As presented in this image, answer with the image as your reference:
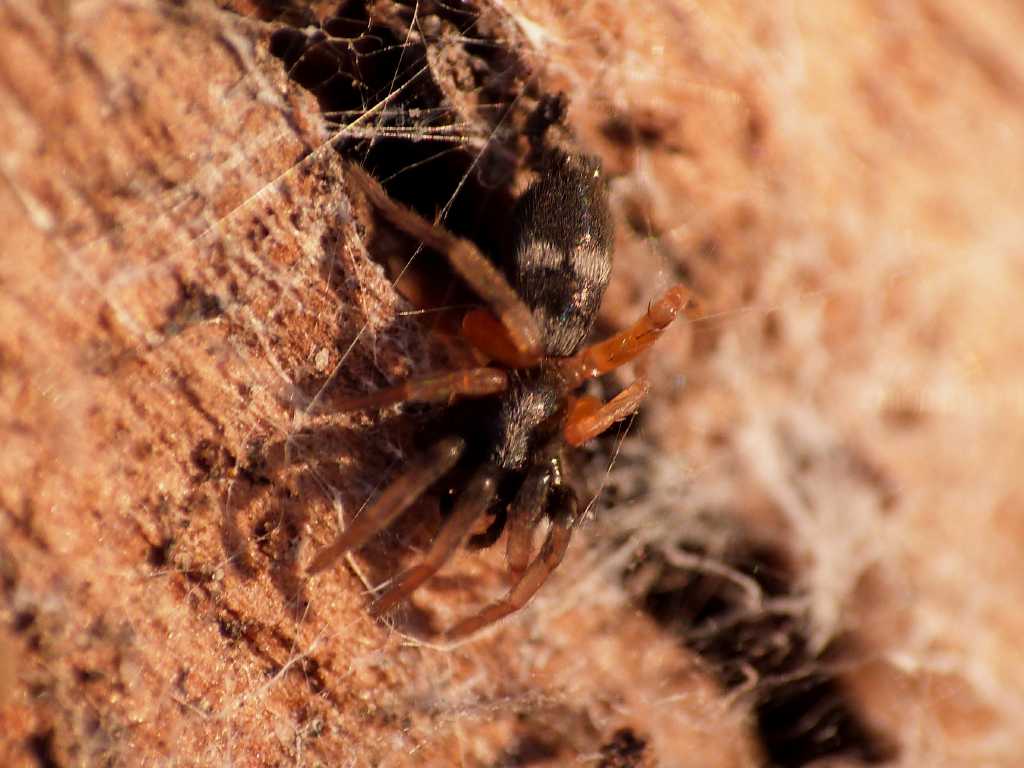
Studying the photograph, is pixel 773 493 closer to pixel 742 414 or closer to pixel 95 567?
pixel 742 414

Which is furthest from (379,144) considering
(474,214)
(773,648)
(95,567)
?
(773,648)

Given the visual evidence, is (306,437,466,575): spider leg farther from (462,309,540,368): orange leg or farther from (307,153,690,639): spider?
(462,309,540,368): orange leg

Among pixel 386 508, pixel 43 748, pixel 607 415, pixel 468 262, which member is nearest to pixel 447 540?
pixel 386 508

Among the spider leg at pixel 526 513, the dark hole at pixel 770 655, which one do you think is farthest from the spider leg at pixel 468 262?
the dark hole at pixel 770 655

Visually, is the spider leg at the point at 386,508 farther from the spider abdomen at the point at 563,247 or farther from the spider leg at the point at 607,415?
the spider abdomen at the point at 563,247

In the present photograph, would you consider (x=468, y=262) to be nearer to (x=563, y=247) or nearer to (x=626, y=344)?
(x=563, y=247)

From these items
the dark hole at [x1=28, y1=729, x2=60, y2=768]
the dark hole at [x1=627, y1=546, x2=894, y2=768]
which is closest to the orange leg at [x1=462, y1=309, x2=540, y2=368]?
the dark hole at [x1=627, y1=546, x2=894, y2=768]
